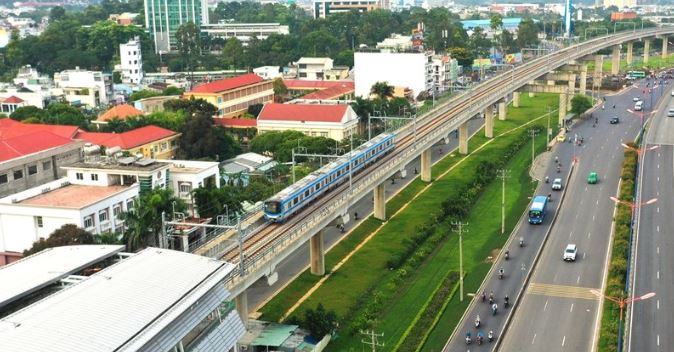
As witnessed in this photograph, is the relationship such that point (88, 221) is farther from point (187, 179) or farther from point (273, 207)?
point (273, 207)

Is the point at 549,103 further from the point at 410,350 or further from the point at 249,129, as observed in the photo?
the point at 410,350

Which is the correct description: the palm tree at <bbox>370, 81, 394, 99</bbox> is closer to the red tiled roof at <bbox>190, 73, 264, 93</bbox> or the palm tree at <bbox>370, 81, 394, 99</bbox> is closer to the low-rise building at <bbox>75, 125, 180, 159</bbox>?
the red tiled roof at <bbox>190, 73, 264, 93</bbox>

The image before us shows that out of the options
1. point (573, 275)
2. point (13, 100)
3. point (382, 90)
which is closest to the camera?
point (573, 275)

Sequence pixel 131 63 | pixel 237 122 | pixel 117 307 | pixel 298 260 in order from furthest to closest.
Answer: pixel 131 63, pixel 237 122, pixel 298 260, pixel 117 307

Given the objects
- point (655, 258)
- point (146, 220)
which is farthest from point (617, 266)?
point (146, 220)

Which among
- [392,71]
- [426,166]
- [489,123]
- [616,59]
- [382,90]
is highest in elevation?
[392,71]

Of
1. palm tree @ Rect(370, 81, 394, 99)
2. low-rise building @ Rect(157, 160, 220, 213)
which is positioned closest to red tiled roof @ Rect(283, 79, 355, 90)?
palm tree @ Rect(370, 81, 394, 99)

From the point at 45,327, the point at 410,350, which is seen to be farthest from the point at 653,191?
the point at 45,327

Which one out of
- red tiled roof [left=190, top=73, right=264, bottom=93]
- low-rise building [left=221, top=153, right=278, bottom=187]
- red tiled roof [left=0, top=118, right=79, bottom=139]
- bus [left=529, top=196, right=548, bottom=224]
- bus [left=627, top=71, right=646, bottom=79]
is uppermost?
red tiled roof [left=190, top=73, right=264, bottom=93]
